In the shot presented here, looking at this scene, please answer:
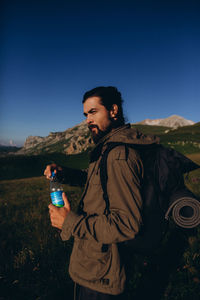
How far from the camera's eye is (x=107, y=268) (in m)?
1.84

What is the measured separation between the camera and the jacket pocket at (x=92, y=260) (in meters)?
1.84

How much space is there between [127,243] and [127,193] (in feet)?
2.78

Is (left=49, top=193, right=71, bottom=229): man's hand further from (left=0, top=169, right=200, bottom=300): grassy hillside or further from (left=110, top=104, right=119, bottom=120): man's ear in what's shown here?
(left=110, top=104, right=119, bottom=120): man's ear

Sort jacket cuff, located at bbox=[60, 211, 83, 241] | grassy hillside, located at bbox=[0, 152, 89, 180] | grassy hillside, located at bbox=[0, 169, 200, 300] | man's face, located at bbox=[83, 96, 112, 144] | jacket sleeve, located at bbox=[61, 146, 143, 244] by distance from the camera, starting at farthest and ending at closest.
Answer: grassy hillside, located at bbox=[0, 152, 89, 180] < grassy hillside, located at bbox=[0, 169, 200, 300] < man's face, located at bbox=[83, 96, 112, 144] < jacket cuff, located at bbox=[60, 211, 83, 241] < jacket sleeve, located at bbox=[61, 146, 143, 244]

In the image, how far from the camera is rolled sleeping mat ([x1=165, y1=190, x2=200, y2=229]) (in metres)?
1.81

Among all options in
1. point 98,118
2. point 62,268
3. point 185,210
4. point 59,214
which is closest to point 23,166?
point 62,268

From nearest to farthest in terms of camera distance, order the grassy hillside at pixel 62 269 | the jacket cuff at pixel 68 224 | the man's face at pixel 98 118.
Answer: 1. the jacket cuff at pixel 68 224
2. the man's face at pixel 98 118
3. the grassy hillside at pixel 62 269

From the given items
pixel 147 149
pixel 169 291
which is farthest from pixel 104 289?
pixel 169 291

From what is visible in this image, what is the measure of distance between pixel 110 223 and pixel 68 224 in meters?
0.54

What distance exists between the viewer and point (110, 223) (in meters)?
1.58

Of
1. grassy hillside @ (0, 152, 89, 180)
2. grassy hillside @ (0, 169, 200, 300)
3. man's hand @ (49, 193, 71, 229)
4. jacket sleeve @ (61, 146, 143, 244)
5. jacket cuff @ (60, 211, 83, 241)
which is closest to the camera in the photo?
jacket sleeve @ (61, 146, 143, 244)

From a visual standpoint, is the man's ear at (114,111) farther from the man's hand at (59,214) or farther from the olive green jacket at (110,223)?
the man's hand at (59,214)

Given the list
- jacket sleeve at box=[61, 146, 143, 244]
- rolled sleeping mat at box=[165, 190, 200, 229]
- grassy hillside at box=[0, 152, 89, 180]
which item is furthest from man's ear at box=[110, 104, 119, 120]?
grassy hillside at box=[0, 152, 89, 180]

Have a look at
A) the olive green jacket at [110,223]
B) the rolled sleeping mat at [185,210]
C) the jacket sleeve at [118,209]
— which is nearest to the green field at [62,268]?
the rolled sleeping mat at [185,210]
